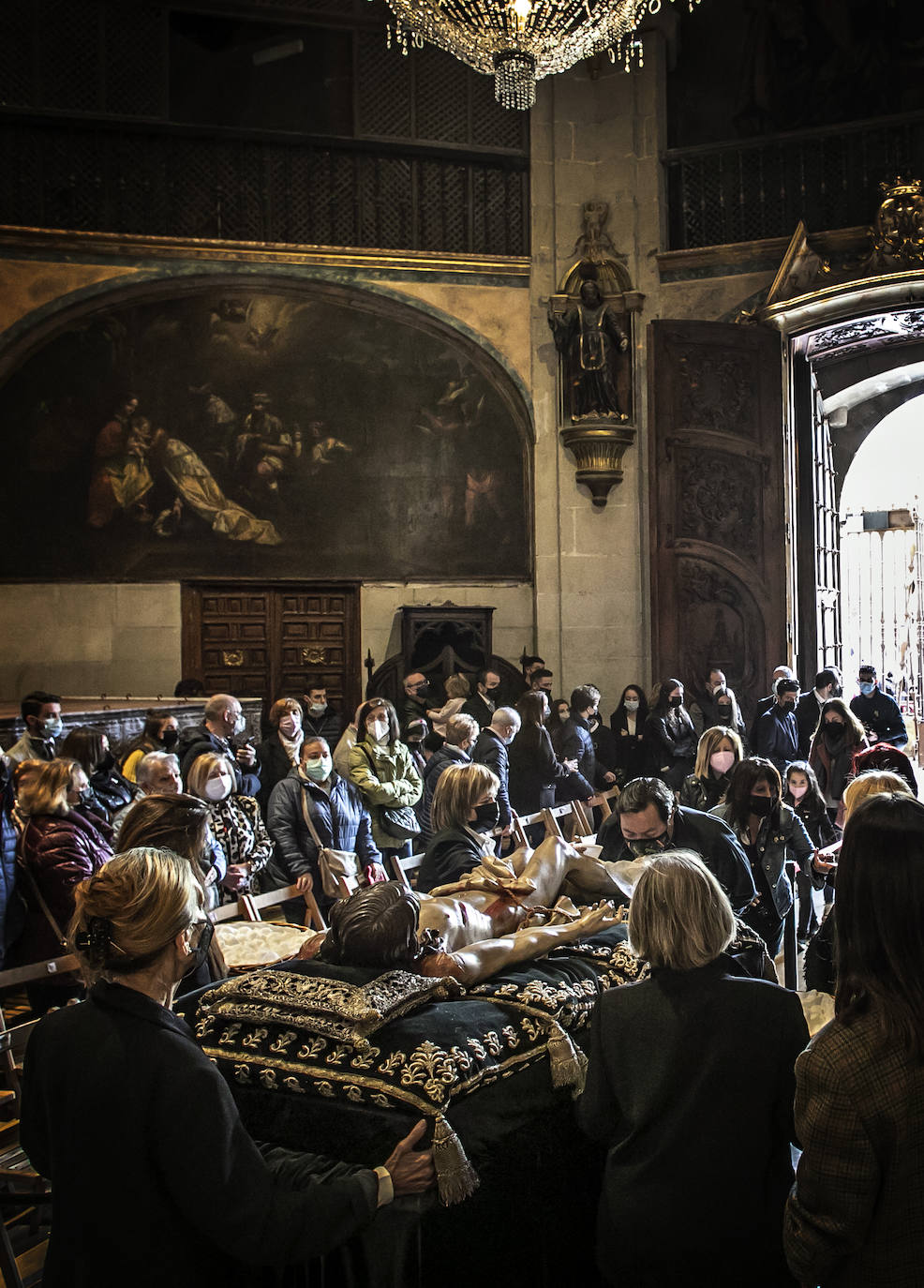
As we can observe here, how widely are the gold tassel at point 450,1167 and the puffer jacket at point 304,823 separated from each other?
131 inches

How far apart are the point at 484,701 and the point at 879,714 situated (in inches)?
155

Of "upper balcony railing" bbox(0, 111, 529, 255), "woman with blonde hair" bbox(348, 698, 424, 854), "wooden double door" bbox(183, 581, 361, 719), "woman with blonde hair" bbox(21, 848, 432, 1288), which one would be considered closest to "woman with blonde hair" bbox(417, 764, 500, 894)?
"woman with blonde hair" bbox(21, 848, 432, 1288)

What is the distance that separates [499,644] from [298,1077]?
39.0ft

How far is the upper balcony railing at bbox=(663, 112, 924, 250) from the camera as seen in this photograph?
45.7 ft

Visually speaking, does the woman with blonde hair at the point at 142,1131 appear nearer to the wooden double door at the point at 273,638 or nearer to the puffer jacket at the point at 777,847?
the puffer jacket at the point at 777,847

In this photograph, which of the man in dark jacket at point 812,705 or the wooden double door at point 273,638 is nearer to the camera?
the man in dark jacket at point 812,705

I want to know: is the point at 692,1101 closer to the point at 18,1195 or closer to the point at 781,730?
the point at 18,1195

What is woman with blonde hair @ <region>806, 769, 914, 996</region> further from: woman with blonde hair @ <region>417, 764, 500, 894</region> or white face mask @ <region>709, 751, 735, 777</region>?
white face mask @ <region>709, 751, 735, 777</region>

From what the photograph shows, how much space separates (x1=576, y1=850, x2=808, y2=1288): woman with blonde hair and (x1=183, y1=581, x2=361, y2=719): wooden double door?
11.8 m

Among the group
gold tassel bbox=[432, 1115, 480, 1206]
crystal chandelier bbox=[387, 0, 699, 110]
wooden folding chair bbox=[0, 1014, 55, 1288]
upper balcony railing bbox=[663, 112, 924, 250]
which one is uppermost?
upper balcony railing bbox=[663, 112, 924, 250]

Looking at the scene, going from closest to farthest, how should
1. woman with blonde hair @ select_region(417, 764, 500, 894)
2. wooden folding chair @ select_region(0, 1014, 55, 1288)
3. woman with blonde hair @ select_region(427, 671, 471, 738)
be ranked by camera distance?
1. wooden folding chair @ select_region(0, 1014, 55, 1288)
2. woman with blonde hair @ select_region(417, 764, 500, 894)
3. woman with blonde hair @ select_region(427, 671, 471, 738)

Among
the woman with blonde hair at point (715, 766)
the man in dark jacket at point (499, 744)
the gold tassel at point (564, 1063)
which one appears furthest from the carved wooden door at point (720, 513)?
the gold tassel at point (564, 1063)

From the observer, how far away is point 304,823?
6328 mm

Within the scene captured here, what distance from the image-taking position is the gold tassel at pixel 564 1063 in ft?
10.7
